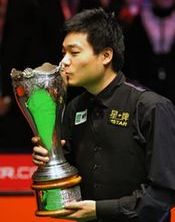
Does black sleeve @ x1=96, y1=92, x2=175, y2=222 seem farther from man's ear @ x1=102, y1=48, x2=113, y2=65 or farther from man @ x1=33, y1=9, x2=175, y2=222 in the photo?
man's ear @ x1=102, y1=48, x2=113, y2=65

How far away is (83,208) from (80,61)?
0.40 metres

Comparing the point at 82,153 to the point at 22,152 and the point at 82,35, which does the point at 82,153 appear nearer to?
the point at 82,35

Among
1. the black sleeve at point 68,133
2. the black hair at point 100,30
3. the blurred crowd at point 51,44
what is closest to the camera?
the black hair at point 100,30

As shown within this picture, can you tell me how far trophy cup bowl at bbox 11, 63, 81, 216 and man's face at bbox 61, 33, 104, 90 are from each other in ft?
0.13

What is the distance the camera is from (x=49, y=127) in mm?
1759

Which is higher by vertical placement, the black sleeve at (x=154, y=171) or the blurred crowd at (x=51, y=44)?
the blurred crowd at (x=51, y=44)

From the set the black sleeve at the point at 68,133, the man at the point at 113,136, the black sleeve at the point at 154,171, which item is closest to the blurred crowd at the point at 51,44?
the black sleeve at the point at 68,133

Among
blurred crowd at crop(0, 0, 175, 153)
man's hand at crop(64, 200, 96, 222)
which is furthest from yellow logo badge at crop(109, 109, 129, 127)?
blurred crowd at crop(0, 0, 175, 153)

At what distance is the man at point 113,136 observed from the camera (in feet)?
5.52

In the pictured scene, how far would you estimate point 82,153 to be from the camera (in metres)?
1.86

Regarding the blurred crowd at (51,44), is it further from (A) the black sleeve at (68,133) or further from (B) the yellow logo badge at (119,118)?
(B) the yellow logo badge at (119,118)

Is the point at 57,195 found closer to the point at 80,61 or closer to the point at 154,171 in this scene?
the point at 154,171

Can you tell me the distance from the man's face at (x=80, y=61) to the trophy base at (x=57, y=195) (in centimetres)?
28

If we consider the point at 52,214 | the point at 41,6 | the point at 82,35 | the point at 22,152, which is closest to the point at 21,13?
the point at 41,6
